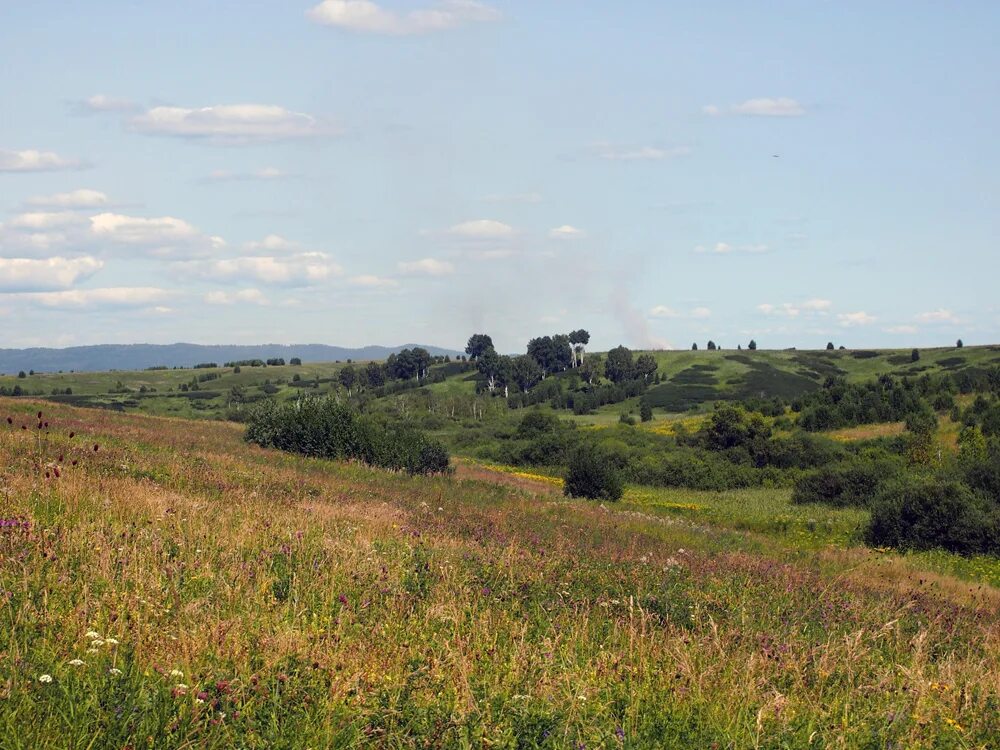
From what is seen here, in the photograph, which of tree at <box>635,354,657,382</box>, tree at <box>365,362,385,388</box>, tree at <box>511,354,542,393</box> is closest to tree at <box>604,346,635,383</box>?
tree at <box>635,354,657,382</box>

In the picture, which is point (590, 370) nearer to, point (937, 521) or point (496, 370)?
point (496, 370)

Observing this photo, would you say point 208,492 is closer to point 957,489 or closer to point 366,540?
point 366,540

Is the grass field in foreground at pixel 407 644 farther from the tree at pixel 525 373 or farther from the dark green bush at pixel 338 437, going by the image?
the tree at pixel 525 373

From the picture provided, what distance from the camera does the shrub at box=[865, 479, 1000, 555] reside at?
28.0 m

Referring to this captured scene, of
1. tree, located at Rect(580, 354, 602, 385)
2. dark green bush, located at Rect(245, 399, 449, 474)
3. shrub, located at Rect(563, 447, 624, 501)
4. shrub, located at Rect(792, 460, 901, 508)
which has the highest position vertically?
tree, located at Rect(580, 354, 602, 385)

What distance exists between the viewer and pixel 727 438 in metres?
62.6

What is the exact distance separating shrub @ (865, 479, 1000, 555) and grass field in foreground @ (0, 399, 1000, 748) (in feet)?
61.7

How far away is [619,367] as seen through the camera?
142 meters

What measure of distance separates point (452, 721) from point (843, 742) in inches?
82.1

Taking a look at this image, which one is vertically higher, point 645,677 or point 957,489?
point 645,677

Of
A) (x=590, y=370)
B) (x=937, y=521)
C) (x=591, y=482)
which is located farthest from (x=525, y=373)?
(x=937, y=521)

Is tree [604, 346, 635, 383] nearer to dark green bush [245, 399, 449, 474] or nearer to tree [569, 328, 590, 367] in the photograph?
tree [569, 328, 590, 367]

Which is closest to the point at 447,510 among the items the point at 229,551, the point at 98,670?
the point at 229,551

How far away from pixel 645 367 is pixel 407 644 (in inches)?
5441
